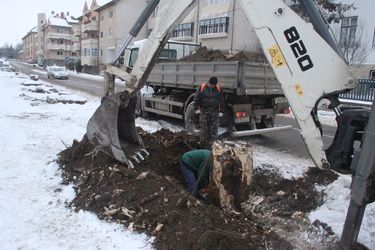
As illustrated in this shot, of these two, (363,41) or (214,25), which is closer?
(363,41)

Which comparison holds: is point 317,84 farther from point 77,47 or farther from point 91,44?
point 77,47

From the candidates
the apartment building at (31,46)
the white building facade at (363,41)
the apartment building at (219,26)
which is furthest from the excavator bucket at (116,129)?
the apartment building at (31,46)

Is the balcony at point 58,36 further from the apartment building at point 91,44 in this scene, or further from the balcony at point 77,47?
the apartment building at point 91,44

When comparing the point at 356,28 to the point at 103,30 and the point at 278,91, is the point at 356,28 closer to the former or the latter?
the point at 278,91

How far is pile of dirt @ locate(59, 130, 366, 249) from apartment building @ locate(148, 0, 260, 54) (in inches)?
1143

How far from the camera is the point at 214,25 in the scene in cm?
3900

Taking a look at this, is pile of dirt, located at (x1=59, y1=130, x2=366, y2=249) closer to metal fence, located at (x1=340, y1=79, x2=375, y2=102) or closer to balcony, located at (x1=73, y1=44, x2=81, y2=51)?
metal fence, located at (x1=340, y1=79, x2=375, y2=102)

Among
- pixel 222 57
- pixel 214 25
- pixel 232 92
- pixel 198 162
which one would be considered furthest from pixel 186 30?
pixel 198 162

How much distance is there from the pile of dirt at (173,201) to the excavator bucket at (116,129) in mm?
155

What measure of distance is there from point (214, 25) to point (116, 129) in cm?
3478

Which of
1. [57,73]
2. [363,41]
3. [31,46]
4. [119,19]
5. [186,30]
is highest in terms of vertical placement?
[119,19]

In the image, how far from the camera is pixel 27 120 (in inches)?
453

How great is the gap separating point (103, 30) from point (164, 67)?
54055 mm

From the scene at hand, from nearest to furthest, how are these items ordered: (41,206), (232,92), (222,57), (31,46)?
1. (41,206)
2. (232,92)
3. (222,57)
4. (31,46)
